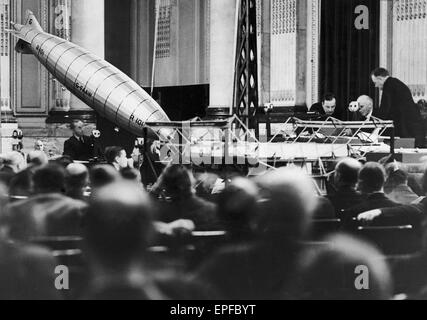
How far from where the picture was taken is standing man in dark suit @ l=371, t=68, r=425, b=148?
6453mm

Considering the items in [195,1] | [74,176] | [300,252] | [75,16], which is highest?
[195,1]

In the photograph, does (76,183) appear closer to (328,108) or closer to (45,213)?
(45,213)

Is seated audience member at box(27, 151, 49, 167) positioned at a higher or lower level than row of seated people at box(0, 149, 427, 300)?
higher

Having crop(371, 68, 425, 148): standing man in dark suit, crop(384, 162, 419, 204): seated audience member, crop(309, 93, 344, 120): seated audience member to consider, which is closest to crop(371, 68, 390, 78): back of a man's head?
crop(371, 68, 425, 148): standing man in dark suit

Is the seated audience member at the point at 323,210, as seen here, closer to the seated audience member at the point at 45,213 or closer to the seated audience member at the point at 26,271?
the seated audience member at the point at 45,213

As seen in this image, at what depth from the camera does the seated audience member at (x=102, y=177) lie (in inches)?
135

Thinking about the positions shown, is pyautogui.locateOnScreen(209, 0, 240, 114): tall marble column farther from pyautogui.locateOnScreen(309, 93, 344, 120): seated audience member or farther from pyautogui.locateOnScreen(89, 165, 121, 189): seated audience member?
pyautogui.locateOnScreen(89, 165, 121, 189): seated audience member

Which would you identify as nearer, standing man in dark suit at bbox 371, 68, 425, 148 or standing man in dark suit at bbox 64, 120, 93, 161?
standing man in dark suit at bbox 64, 120, 93, 161

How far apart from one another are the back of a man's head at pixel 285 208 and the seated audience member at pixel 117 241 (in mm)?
468

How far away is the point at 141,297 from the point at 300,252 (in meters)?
0.68

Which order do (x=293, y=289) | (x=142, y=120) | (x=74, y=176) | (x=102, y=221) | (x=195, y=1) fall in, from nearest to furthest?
1. (x=102, y=221)
2. (x=293, y=289)
3. (x=74, y=176)
4. (x=142, y=120)
5. (x=195, y=1)

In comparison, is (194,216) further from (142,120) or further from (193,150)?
(142,120)
